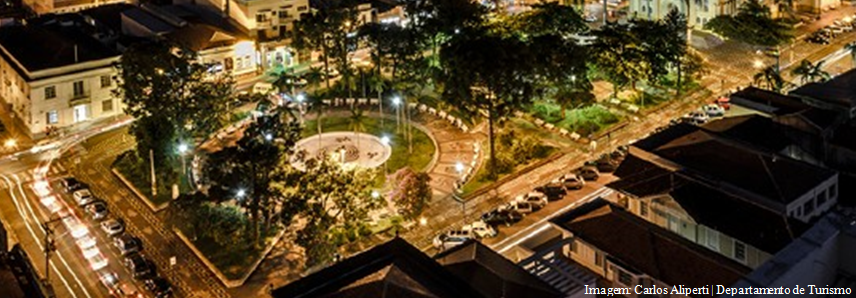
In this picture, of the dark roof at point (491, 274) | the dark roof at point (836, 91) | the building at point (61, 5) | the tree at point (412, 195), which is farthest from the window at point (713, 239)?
the building at point (61, 5)

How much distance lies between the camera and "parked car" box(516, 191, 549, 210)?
6012 cm

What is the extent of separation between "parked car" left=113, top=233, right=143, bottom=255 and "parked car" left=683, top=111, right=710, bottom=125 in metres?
48.1

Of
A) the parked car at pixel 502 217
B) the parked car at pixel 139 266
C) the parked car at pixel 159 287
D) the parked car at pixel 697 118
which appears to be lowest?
the parked car at pixel 159 287

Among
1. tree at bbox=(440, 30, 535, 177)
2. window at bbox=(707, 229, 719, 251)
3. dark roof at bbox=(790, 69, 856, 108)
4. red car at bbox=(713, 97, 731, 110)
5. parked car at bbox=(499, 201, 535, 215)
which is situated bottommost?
parked car at bbox=(499, 201, 535, 215)

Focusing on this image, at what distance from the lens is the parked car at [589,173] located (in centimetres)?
6456

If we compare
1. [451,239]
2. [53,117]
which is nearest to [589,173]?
[451,239]

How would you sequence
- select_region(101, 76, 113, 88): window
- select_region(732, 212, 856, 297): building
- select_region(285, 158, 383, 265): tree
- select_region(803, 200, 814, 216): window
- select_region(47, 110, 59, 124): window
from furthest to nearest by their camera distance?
select_region(101, 76, 113, 88): window, select_region(47, 110, 59, 124): window, select_region(285, 158, 383, 265): tree, select_region(803, 200, 814, 216): window, select_region(732, 212, 856, 297): building

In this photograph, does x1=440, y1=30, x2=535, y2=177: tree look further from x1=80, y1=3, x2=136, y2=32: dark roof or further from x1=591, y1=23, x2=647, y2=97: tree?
x1=80, y1=3, x2=136, y2=32: dark roof

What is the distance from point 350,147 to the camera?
Answer: 73.2m

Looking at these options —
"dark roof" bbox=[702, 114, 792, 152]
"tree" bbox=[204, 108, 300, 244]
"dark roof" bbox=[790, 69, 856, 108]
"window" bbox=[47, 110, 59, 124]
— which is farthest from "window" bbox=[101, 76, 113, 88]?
"dark roof" bbox=[790, 69, 856, 108]

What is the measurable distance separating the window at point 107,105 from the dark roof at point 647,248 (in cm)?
5120

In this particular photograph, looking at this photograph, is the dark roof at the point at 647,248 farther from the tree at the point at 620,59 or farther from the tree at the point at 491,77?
the tree at the point at 620,59

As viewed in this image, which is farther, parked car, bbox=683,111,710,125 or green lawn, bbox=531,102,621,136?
parked car, bbox=683,111,710,125

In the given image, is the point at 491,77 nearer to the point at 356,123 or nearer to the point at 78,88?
the point at 356,123
